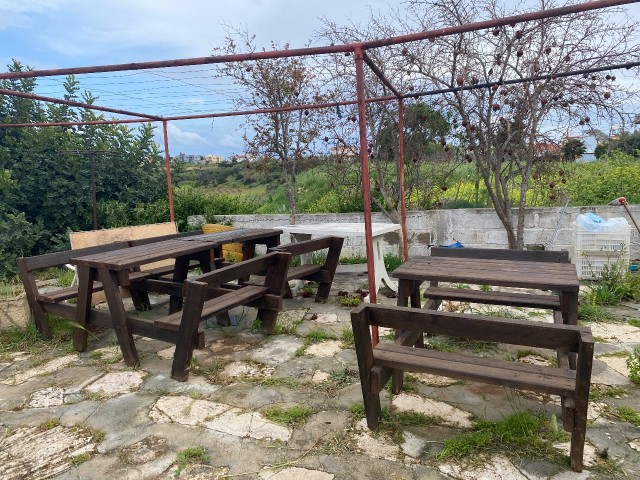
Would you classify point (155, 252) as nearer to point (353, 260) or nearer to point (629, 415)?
point (629, 415)

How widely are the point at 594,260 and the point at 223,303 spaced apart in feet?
13.9

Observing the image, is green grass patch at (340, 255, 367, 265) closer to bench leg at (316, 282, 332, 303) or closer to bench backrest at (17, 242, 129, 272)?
bench leg at (316, 282, 332, 303)

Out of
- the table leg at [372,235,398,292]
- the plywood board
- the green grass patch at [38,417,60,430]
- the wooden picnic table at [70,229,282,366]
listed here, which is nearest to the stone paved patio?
the green grass patch at [38,417,60,430]

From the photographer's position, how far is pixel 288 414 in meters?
2.55

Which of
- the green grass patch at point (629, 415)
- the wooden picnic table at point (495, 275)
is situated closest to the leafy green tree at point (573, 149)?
the wooden picnic table at point (495, 275)

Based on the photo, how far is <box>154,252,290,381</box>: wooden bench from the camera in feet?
9.70

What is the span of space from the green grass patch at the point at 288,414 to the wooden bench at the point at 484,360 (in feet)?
1.31

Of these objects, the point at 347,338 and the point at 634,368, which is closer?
the point at 634,368

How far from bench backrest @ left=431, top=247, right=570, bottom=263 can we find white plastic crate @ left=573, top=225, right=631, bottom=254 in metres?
2.01

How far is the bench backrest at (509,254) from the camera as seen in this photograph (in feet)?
11.4

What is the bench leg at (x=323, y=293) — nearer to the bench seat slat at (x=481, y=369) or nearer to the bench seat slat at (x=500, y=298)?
the bench seat slat at (x=500, y=298)

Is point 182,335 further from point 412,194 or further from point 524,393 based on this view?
point 412,194

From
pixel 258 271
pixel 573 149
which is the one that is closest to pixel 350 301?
pixel 258 271

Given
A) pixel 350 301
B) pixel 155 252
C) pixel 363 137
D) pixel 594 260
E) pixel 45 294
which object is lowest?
pixel 350 301
